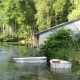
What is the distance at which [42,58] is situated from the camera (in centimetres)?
3195

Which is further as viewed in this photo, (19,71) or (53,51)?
(53,51)

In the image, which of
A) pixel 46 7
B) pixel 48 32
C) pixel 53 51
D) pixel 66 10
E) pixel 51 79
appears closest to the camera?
pixel 51 79

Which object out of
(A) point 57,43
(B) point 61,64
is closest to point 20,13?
(A) point 57,43

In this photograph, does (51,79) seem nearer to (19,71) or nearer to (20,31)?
(19,71)

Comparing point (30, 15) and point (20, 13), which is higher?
point (20, 13)

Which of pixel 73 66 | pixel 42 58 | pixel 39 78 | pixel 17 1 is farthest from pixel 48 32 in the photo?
pixel 17 1

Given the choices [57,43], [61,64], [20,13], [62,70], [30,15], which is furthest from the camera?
[20,13]

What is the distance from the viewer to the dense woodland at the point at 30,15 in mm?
69500

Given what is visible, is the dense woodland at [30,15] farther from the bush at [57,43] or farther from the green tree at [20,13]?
the bush at [57,43]

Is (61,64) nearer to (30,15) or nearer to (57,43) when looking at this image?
(57,43)

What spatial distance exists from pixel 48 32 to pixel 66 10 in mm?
37302

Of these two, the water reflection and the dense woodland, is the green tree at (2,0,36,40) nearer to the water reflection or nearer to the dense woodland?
the dense woodland

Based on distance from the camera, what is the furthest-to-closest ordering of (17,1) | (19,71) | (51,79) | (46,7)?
(17,1) → (46,7) → (19,71) → (51,79)

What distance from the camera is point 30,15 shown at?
8131 centimetres
